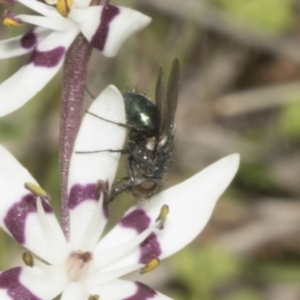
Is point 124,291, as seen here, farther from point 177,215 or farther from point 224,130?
point 224,130

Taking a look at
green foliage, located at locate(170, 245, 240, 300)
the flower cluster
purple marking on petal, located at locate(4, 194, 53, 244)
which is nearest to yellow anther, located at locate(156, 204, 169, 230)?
the flower cluster

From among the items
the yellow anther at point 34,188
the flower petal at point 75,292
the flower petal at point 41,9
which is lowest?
the flower petal at point 75,292

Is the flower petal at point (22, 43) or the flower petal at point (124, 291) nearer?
the flower petal at point (124, 291)

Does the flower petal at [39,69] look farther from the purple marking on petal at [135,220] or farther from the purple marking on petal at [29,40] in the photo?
the purple marking on petal at [135,220]

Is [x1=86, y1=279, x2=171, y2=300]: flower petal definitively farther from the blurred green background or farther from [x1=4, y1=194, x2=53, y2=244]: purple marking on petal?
the blurred green background

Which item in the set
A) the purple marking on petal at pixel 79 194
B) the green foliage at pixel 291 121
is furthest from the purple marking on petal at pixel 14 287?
the green foliage at pixel 291 121

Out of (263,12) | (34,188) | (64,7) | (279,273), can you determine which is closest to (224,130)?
(263,12)

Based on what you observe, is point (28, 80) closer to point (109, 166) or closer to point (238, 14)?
point (109, 166)
